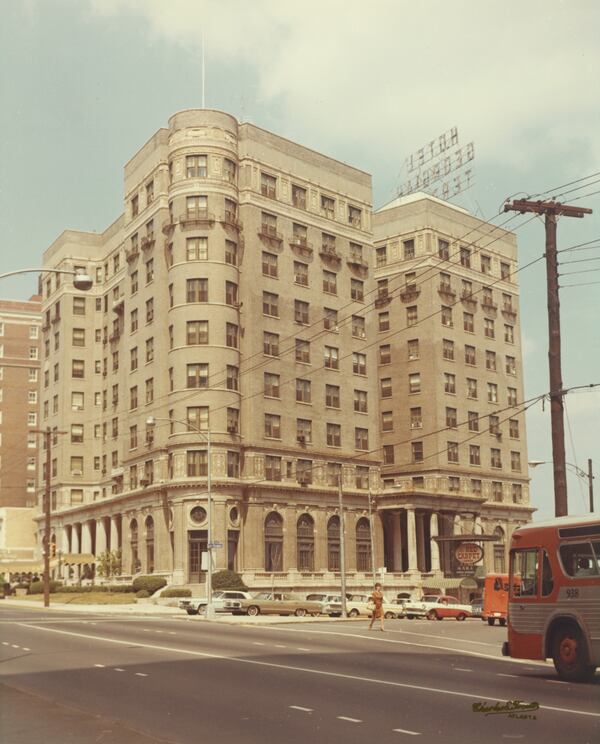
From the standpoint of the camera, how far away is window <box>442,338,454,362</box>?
96.1 metres

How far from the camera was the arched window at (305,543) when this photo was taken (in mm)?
80562

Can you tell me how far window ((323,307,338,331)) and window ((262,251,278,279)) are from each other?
6813 millimetres

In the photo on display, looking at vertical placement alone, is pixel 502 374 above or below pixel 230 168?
below

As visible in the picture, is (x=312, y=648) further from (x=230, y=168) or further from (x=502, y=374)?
(x=502, y=374)

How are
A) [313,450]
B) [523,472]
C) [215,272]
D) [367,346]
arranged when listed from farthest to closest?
[523,472]
[367,346]
[313,450]
[215,272]

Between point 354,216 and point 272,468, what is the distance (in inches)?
1108

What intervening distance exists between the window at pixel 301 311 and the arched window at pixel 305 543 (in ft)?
57.5

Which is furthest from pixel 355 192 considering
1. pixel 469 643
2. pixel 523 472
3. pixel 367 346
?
pixel 469 643

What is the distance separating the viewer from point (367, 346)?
299ft

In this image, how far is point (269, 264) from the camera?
8344 centimetres

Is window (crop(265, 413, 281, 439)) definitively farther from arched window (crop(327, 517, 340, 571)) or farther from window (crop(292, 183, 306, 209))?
window (crop(292, 183, 306, 209))

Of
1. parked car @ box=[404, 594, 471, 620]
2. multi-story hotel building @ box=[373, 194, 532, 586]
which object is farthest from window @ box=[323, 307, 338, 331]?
parked car @ box=[404, 594, 471, 620]

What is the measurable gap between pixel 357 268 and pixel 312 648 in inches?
2621

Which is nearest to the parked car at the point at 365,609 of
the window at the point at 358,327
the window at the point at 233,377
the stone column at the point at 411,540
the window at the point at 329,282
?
the window at the point at 233,377
